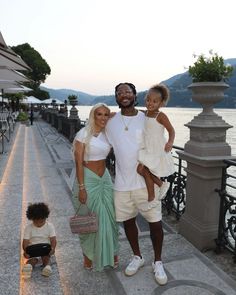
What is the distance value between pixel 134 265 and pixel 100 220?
25.5 inches

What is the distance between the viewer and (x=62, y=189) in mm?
7051

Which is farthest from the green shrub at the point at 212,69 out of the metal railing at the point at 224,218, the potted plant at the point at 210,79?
the metal railing at the point at 224,218

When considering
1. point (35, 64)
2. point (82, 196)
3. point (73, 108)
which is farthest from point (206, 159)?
point (35, 64)

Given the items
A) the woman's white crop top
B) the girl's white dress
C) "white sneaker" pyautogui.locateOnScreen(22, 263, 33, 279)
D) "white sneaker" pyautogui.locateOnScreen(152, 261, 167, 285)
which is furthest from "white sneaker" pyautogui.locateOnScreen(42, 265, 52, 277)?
the girl's white dress

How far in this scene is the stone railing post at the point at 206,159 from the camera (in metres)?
4.17

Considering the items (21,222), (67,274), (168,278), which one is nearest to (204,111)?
(168,278)

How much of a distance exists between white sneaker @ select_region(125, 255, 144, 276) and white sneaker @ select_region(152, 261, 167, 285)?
6.6 inches

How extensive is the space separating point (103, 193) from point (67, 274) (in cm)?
97

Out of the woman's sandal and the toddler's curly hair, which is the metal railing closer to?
the woman's sandal

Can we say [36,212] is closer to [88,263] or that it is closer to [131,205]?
[88,263]

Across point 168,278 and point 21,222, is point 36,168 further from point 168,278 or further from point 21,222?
point 168,278

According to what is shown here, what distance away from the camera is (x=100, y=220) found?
3.52 metres

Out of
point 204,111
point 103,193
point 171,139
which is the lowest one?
point 103,193

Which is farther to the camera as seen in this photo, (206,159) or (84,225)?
(206,159)
